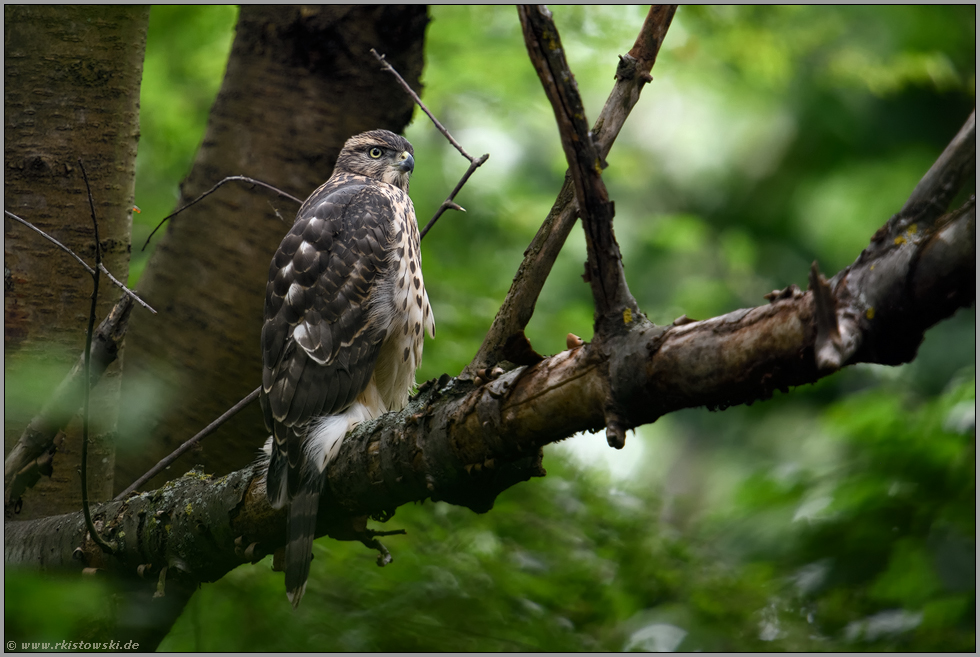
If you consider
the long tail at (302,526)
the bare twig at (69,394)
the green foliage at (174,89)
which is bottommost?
the long tail at (302,526)

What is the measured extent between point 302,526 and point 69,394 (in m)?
0.85

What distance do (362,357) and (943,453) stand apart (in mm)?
2448

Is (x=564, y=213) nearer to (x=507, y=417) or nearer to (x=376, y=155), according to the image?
(x=507, y=417)

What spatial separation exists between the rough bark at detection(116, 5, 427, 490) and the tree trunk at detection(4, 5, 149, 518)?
41 centimetres

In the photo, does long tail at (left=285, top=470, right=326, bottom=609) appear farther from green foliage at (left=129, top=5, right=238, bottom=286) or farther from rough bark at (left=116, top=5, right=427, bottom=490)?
green foliage at (left=129, top=5, right=238, bottom=286)

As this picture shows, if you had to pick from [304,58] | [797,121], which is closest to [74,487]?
[304,58]

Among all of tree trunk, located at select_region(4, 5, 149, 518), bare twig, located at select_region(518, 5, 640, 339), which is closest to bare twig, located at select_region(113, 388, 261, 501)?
tree trunk, located at select_region(4, 5, 149, 518)

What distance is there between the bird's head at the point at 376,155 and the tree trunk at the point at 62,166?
115cm

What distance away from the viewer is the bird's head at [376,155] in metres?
4.05

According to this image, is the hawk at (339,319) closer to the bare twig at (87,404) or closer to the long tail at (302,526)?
the long tail at (302,526)

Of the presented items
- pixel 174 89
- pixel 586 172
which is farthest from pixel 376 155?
pixel 586 172

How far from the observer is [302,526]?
99.1 inches

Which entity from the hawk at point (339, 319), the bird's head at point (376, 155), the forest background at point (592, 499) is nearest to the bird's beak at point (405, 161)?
the bird's head at point (376, 155)

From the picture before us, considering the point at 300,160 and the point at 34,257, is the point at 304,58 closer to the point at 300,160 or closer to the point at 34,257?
the point at 300,160
